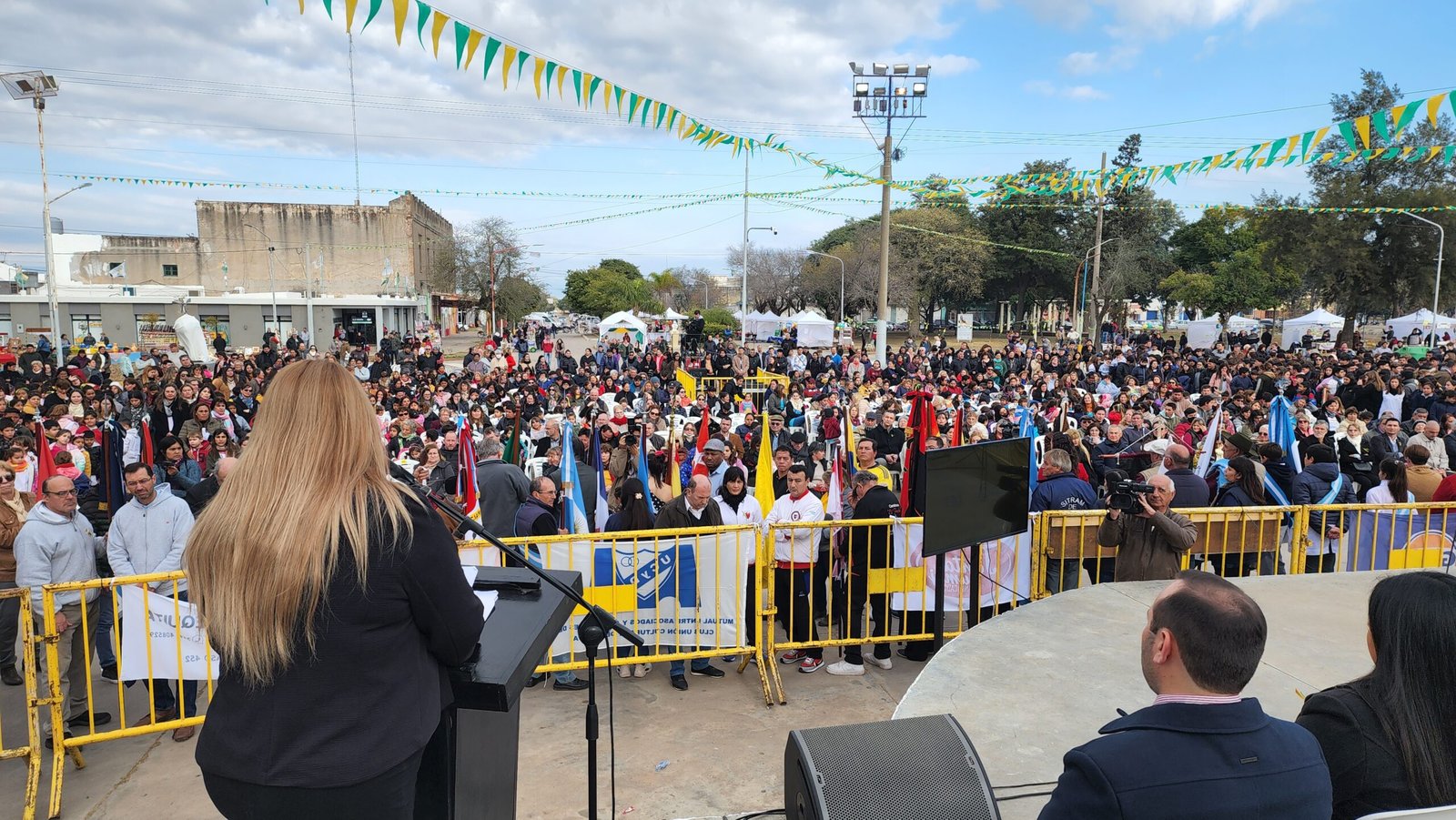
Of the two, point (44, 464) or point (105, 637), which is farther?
point (44, 464)

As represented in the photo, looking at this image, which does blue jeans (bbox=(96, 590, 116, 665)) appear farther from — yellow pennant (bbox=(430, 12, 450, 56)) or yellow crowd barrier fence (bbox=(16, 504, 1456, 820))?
yellow pennant (bbox=(430, 12, 450, 56))

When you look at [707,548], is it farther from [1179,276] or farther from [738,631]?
[1179,276]

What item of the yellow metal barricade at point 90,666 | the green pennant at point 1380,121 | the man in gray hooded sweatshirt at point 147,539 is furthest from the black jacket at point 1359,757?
the green pennant at point 1380,121

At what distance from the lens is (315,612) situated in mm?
1818

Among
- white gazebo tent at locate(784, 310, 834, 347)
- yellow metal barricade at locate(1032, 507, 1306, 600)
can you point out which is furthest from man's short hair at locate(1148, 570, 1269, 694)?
white gazebo tent at locate(784, 310, 834, 347)

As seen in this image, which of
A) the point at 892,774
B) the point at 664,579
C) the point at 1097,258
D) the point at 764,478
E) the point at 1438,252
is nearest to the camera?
the point at 892,774

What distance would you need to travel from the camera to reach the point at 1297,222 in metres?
39.8

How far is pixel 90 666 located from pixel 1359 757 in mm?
6665

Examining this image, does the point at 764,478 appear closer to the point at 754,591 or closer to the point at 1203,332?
the point at 754,591

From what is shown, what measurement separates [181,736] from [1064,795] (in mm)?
5833

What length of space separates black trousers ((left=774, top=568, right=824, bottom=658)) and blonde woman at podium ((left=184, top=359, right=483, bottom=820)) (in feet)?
16.0

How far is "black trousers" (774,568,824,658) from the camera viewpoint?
22.0 feet

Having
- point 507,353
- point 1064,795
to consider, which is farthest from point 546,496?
point 507,353

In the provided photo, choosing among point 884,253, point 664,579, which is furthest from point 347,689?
point 884,253
